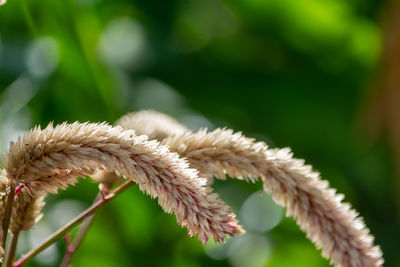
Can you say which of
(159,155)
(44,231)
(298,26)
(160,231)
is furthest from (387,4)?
(159,155)

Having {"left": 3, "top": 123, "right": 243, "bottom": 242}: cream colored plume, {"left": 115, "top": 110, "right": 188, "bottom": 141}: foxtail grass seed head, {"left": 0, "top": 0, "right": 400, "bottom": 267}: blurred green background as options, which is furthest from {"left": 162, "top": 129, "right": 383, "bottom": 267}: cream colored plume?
{"left": 0, "top": 0, "right": 400, "bottom": 267}: blurred green background

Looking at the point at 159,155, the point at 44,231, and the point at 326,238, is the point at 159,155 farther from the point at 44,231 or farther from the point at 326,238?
the point at 44,231

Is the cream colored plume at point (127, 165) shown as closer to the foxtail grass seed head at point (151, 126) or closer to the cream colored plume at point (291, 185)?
the cream colored plume at point (291, 185)

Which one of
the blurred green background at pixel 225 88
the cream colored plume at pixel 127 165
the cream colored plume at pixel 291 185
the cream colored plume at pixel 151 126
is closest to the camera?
the cream colored plume at pixel 127 165

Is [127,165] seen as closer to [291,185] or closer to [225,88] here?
[291,185]

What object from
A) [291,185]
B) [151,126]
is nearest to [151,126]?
[151,126]

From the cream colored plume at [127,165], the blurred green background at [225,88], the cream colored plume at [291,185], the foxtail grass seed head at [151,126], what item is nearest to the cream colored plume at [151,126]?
the foxtail grass seed head at [151,126]
